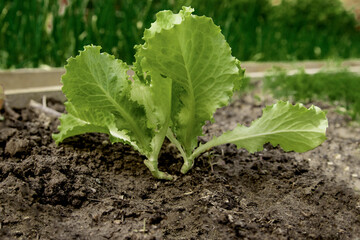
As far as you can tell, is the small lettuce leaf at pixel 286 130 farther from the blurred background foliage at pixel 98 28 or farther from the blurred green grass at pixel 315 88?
the blurred green grass at pixel 315 88

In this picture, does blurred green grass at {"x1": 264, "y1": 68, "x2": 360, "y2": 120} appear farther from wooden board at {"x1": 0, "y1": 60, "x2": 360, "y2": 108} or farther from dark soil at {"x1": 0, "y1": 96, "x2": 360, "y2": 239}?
wooden board at {"x1": 0, "y1": 60, "x2": 360, "y2": 108}

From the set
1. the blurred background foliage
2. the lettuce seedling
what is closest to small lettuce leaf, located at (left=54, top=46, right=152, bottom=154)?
the lettuce seedling

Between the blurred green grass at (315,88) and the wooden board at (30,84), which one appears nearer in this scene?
the wooden board at (30,84)

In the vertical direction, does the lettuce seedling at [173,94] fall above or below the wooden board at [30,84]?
above

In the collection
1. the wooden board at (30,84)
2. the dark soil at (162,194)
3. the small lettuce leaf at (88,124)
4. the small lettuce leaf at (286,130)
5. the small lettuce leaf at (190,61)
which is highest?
the small lettuce leaf at (190,61)

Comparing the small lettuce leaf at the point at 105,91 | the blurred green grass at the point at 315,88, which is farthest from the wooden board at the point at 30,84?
the blurred green grass at the point at 315,88

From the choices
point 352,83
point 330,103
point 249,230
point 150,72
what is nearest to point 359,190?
point 249,230
